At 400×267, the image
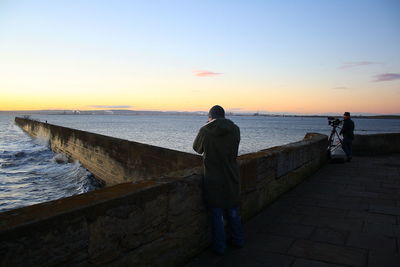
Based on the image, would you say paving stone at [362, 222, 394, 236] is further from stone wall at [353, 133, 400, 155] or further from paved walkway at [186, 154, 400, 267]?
stone wall at [353, 133, 400, 155]

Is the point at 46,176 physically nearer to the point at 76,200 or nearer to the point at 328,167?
the point at 328,167

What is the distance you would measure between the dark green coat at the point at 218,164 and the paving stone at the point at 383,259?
4.73 ft

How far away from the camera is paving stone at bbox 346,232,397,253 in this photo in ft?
10.4

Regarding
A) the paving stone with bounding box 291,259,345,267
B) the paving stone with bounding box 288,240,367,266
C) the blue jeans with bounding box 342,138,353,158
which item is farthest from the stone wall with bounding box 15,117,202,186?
the blue jeans with bounding box 342,138,353,158

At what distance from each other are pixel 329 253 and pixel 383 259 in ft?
1.60

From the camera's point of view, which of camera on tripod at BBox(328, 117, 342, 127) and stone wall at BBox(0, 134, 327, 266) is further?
camera on tripod at BBox(328, 117, 342, 127)

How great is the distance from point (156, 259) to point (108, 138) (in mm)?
10486

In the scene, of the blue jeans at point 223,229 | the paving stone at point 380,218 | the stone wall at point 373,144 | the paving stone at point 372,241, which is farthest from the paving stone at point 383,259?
the stone wall at point 373,144

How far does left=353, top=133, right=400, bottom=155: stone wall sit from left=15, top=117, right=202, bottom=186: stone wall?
6.91 m

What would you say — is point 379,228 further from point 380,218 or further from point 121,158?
point 121,158

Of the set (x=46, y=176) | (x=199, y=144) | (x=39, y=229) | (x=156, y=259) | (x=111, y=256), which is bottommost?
(x=46, y=176)

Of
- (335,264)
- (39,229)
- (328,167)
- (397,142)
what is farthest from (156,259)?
(397,142)

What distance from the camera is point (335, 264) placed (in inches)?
109

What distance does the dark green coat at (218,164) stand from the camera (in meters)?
2.96
